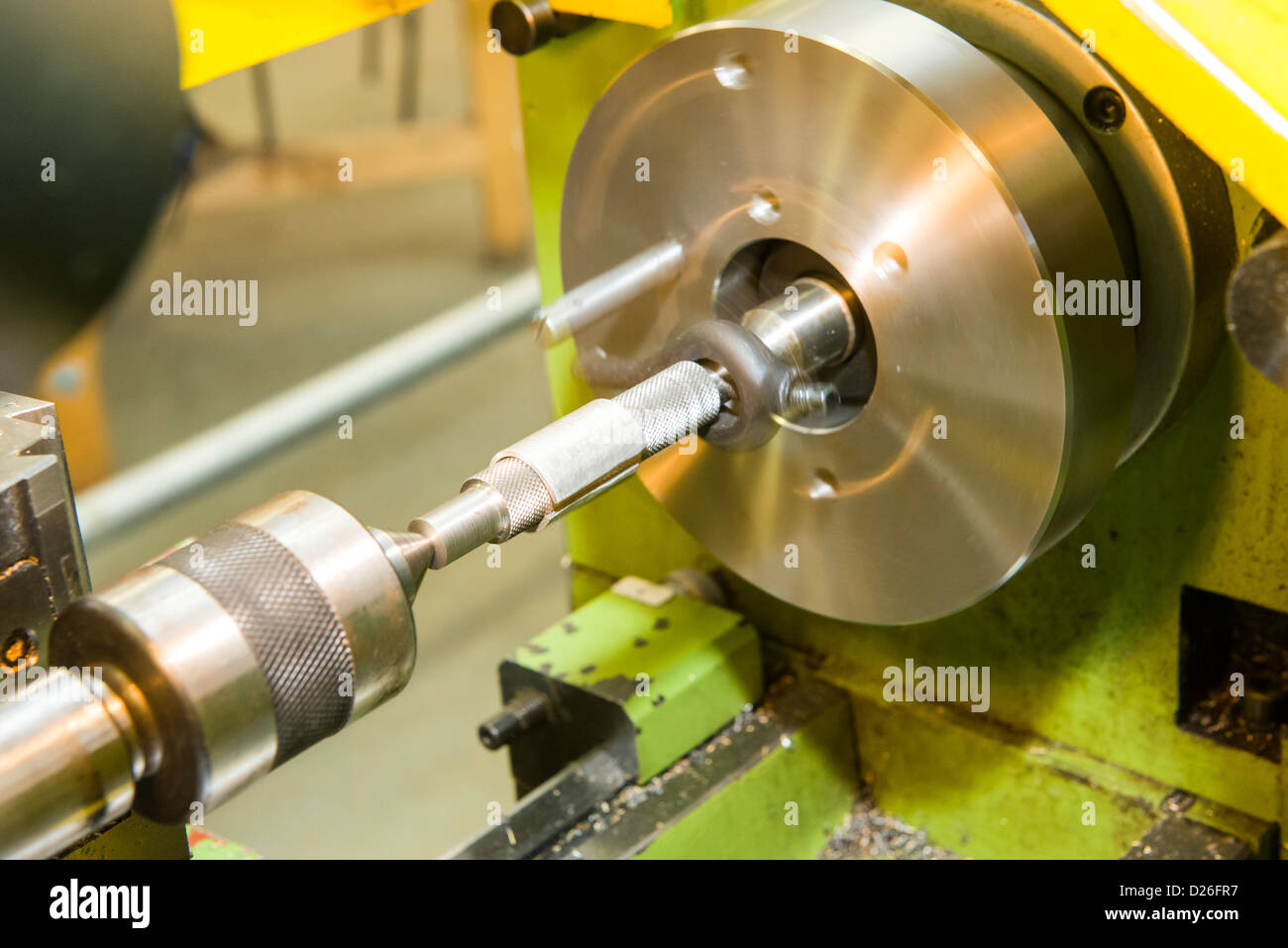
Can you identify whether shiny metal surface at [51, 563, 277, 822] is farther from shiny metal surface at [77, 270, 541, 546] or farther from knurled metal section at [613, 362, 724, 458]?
shiny metal surface at [77, 270, 541, 546]

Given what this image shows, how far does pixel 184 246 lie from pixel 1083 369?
8.55 ft

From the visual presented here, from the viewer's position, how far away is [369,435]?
2459mm

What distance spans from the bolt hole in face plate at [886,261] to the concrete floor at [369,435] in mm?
945

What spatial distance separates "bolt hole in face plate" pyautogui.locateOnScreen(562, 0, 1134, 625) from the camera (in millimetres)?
708

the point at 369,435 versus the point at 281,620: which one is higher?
the point at 281,620

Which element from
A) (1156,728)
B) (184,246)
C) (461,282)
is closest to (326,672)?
(1156,728)

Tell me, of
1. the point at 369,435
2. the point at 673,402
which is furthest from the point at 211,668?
the point at 369,435

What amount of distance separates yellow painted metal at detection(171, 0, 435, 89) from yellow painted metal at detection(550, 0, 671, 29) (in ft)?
0.48

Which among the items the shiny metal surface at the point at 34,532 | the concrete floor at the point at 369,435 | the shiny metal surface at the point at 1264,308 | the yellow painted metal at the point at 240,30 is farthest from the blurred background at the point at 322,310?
the shiny metal surface at the point at 1264,308

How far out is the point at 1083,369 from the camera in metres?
0.72

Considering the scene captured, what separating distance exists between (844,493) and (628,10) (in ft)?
1.10

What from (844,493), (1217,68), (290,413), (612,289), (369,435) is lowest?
(369,435)

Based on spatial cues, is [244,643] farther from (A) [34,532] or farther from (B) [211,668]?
(A) [34,532]

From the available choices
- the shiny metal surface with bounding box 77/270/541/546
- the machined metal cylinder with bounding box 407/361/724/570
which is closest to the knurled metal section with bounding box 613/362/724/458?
the machined metal cylinder with bounding box 407/361/724/570
